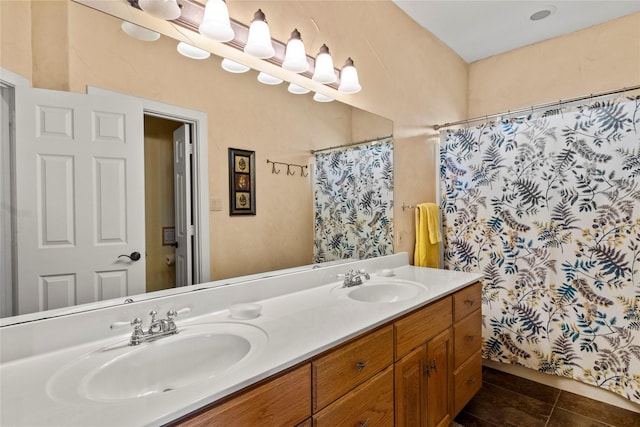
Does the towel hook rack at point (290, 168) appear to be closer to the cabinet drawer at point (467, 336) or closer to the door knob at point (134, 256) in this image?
the door knob at point (134, 256)

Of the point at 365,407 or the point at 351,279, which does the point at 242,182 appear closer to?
the point at 351,279

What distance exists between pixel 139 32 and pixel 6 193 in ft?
2.18

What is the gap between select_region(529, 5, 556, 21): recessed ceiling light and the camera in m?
2.27

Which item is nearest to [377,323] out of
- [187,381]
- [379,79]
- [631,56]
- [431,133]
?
[187,381]

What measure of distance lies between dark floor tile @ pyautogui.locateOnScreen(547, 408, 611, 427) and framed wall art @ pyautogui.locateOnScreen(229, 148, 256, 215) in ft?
6.67

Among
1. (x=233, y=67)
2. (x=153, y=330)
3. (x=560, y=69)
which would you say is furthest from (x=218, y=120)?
(x=560, y=69)

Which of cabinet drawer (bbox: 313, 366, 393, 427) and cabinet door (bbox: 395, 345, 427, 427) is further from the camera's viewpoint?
cabinet door (bbox: 395, 345, 427, 427)

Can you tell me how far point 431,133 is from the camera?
2.62 meters

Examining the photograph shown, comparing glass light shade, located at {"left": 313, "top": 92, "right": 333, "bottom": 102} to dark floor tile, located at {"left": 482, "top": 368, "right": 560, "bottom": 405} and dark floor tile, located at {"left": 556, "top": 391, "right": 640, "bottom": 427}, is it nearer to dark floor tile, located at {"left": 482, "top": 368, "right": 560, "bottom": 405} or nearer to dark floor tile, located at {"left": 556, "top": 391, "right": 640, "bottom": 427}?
dark floor tile, located at {"left": 482, "top": 368, "right": 560, "bottom": 405}

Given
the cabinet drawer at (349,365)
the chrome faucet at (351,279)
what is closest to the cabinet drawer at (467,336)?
the chrome faucet at (351,279)

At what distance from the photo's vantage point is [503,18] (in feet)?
7.84

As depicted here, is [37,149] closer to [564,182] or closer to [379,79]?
[379,79]

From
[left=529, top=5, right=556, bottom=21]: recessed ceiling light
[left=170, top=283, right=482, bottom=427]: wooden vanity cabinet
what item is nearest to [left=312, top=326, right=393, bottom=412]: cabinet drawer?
[left=170, top=283, right=482, bottom=427]: wooden vanity cabinet

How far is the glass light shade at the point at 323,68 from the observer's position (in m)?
1.71
